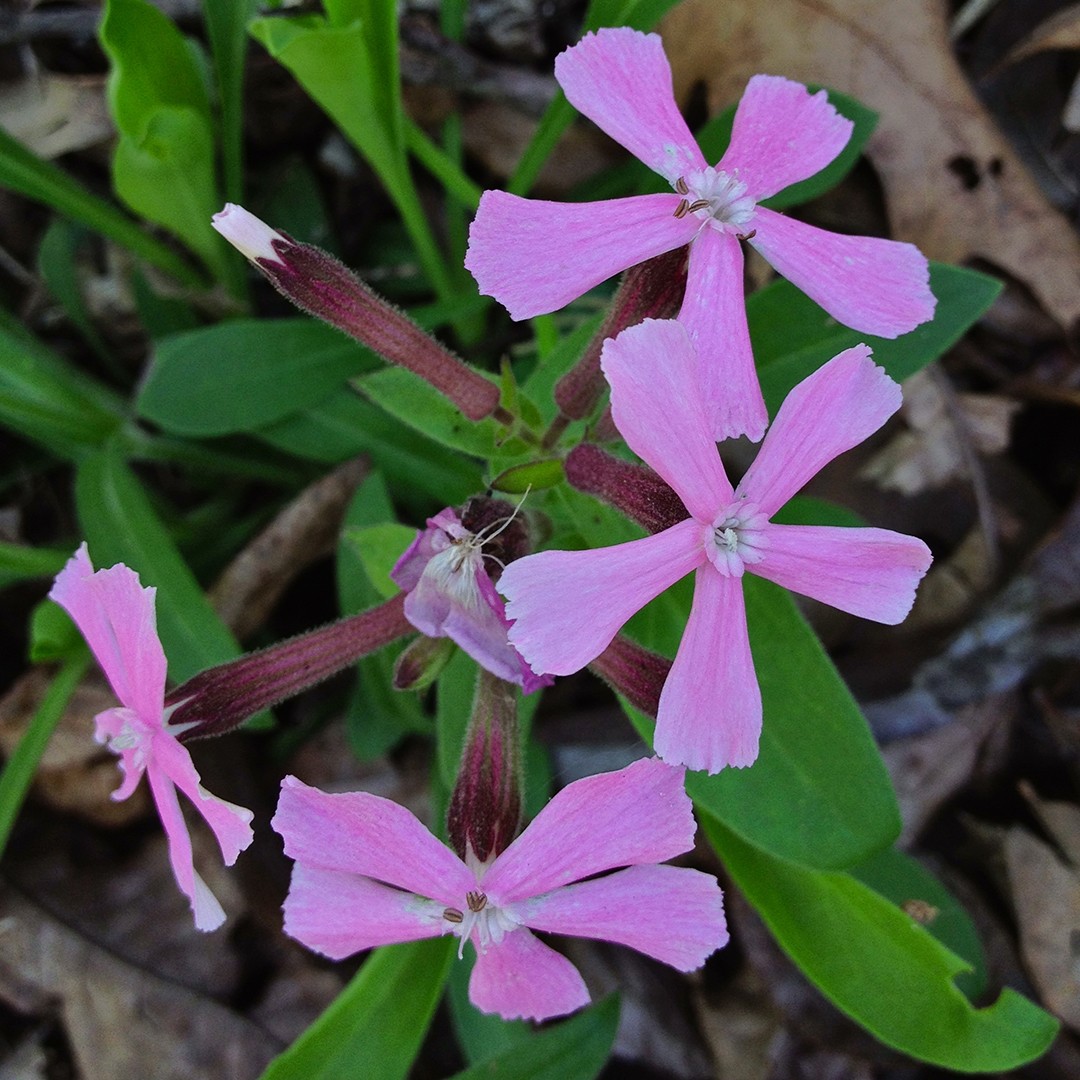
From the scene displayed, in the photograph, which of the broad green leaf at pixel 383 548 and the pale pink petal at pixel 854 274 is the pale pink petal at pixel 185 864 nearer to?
the broad green leaf at pixel 383 548

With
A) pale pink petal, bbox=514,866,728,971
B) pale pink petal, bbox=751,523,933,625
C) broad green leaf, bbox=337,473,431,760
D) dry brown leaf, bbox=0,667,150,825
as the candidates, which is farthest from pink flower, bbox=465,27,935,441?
dry brown leaf, bbox=0,667,150,825

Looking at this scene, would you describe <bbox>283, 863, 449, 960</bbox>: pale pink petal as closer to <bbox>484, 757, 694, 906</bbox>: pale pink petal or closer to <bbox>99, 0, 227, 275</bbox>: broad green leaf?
<bbox>484, 757, 694, 906</bbox>: pale pink petal

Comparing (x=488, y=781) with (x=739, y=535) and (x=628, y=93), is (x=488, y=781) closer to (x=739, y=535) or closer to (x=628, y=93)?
(x=739, y=535)

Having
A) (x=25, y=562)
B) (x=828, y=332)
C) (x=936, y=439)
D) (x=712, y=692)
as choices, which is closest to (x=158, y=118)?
(x=25, y=562)

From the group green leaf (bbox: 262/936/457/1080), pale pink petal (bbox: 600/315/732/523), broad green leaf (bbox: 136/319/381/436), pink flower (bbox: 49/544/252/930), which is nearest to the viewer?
pale pink petal (bbox: 600/315/732/523)

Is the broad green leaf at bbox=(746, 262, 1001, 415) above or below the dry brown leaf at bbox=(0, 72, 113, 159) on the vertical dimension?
above

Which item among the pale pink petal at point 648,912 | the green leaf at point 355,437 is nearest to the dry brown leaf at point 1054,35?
the green leaf at point 355,437
